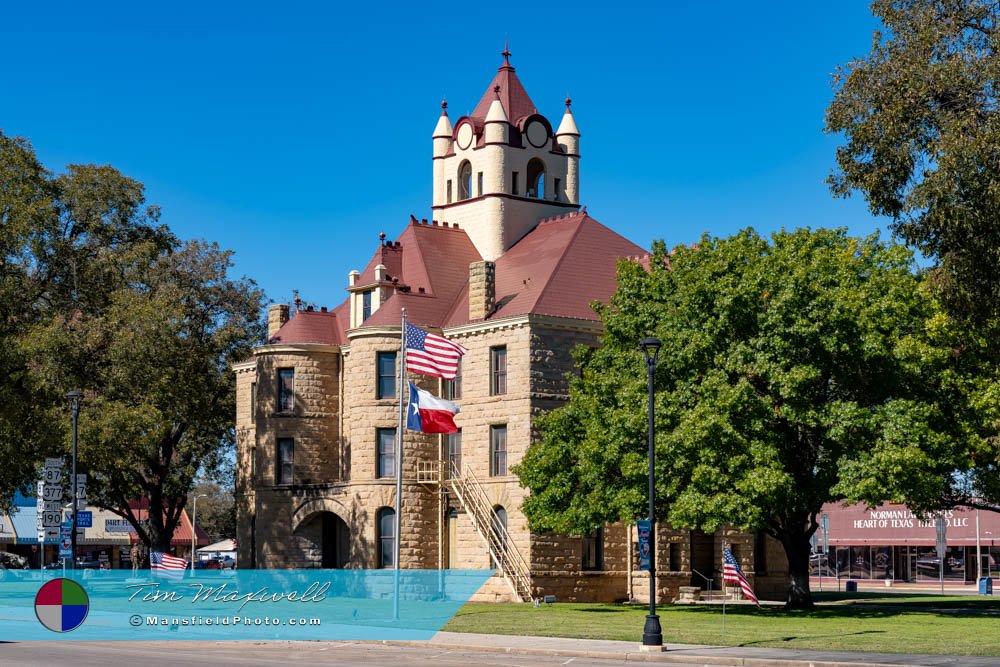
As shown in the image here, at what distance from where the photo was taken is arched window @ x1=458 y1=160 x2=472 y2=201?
57.4 metres

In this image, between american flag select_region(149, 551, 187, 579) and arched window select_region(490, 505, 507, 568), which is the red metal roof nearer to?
arched window select_region(490, 505, 507, 568)

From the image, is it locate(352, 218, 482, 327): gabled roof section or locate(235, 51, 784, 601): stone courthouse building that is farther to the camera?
locate(352, 218, 482, 327): gabled roof section

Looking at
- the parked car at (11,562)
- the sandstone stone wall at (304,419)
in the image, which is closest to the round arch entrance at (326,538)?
the sandstone stone wall at (304,419)

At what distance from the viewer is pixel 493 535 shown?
155ft

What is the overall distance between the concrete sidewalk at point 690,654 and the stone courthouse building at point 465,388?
16354mm

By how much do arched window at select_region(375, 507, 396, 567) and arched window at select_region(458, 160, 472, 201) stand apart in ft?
48.0

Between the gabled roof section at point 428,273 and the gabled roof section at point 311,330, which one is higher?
the gabled roof section at point 428,273

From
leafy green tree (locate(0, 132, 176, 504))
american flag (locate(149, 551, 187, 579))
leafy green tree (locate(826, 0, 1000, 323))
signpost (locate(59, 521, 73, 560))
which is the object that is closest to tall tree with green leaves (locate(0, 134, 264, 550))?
leafy green tree (locate(0, 132, 176, 504))

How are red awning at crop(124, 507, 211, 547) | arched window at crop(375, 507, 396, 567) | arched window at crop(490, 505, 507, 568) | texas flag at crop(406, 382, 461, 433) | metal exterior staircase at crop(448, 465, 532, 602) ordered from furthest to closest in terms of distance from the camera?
red awning at crop(124, 507, 211, 547) → arched window at crop(375, 507, 396, 567) → arched window at crop(490, 505, 507, 568) → metal exterior staircase at crop(448, 465, 532, 602) → texas flag at crop(406, 382, 461, 433)

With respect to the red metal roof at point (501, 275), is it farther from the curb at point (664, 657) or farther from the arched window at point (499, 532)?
the curb at point (664, 657)

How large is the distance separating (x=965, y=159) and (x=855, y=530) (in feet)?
179

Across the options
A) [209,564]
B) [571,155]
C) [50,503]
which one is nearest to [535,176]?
[571,155]

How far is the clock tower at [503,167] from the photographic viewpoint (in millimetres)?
55500

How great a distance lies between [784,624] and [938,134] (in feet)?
45.1
